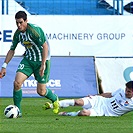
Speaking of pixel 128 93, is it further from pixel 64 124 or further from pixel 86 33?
pixel 86 33

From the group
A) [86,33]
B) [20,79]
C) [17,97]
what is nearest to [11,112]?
[17,97]

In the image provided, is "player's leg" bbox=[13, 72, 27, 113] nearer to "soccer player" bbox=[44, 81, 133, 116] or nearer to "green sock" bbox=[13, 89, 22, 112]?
"green sock" bbox=[13, 89, 22, 112]

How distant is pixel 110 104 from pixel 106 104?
8 centimetres

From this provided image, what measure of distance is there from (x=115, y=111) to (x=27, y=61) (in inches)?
80.9

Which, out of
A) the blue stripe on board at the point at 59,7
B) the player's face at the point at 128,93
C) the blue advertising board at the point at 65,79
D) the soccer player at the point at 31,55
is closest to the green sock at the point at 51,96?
the soccer player at the point at 31,55

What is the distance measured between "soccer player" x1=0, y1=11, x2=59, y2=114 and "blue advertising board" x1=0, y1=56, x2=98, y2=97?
25.2 feet

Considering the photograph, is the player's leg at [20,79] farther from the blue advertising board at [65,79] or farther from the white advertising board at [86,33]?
the white advertising board at [86,33]

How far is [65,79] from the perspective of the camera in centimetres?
2241

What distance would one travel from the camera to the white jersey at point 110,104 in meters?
13.8

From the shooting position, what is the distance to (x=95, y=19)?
25969mm

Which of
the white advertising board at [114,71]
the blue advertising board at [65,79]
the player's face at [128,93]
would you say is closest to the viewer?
the player's face at [128,93]

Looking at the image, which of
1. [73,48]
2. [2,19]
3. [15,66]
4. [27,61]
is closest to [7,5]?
[2,19]

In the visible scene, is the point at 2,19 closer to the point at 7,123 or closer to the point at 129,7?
the point at 129,7

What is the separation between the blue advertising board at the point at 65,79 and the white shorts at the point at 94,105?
802cm
